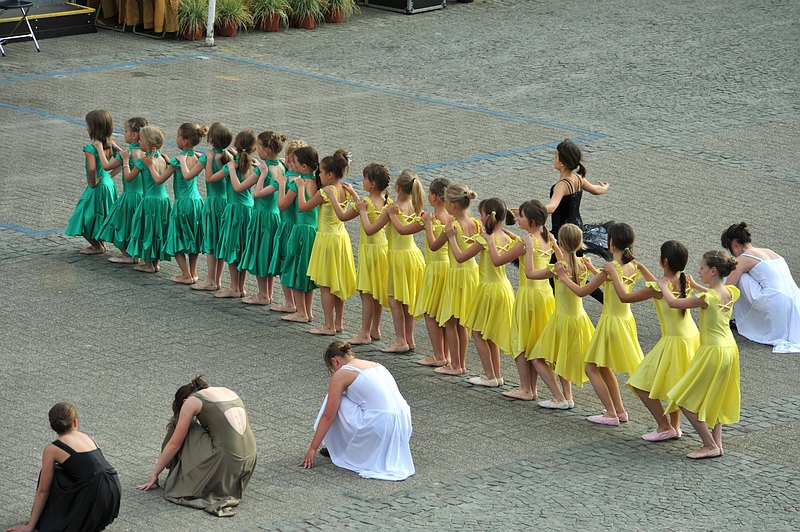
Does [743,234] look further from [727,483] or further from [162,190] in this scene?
[162,190]

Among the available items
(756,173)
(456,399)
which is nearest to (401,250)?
(456,399)

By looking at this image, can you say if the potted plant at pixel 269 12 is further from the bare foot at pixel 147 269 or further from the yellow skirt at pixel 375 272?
the yellow skirt at pixel 375 272

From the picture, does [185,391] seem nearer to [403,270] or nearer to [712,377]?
[403,270]

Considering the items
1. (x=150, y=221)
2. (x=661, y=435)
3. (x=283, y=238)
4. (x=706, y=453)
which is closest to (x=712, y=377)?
(x=706, y=453)

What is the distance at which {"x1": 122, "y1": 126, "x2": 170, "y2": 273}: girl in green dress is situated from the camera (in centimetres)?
1301

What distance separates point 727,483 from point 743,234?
3.37 meters

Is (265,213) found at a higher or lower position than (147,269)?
higher

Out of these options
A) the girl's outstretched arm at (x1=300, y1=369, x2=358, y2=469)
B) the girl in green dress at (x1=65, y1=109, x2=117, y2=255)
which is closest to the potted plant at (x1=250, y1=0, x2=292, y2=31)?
the girl in green dress at (x1=65, y1=109, x2=117, y2=255)

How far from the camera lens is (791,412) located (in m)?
10.4

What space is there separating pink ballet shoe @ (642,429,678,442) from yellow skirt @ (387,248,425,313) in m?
2.42

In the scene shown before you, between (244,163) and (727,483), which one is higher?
(244,163)

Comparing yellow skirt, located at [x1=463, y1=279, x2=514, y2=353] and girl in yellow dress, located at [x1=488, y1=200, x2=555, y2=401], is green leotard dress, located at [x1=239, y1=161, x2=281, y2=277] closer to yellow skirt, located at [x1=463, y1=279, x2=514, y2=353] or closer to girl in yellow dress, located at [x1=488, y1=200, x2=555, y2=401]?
yellow skirt, located at [x1=463, y1=279, x2=514, y2=353]

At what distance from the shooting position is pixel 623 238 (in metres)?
9.96

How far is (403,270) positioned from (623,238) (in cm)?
220
